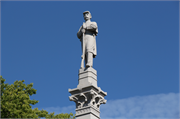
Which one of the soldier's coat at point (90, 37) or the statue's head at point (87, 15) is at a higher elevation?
the statue's head at point (87, 15)

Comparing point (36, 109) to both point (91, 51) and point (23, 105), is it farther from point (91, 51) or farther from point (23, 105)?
point (91, 51)

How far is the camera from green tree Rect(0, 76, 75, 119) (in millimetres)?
26391

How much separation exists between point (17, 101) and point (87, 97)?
631 inches

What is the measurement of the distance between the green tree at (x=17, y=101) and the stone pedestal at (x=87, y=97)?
1467cm

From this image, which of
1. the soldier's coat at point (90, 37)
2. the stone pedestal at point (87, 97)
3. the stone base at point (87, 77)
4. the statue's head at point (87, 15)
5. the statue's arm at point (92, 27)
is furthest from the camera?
the statue's head at point (87, 15)

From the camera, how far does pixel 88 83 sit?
12.7 metres

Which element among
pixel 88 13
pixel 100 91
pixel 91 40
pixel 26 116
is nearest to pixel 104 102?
pixel 100 91

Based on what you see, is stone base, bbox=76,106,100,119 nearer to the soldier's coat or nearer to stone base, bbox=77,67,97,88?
stone base, bbox=77,67,97,88

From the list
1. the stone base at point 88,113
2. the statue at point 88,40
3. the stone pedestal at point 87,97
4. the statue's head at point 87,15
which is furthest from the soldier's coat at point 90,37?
the stone base at point 88,113

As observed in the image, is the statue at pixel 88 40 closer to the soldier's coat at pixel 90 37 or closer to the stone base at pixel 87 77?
the soldier's coat at pixel 90 37

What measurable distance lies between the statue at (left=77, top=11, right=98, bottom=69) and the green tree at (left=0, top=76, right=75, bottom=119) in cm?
1446

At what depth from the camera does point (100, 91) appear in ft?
42.5

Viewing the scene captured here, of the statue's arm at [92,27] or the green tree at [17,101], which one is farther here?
the green tree at [17,101]

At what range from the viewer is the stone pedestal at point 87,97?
487 inches
